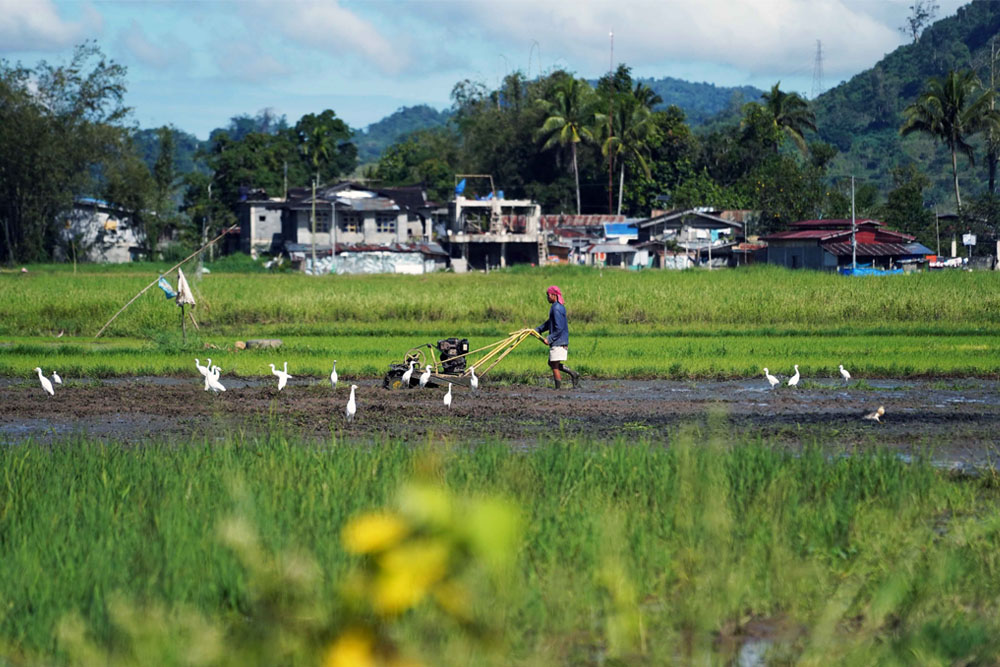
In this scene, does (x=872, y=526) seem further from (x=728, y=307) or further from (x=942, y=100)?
(x=942, y=100)

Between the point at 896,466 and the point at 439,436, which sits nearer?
the point at 896,466

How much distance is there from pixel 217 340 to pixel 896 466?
18444 millimetres

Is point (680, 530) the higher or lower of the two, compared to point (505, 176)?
lower

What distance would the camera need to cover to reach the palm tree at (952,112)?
6125cm

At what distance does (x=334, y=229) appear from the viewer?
210ft

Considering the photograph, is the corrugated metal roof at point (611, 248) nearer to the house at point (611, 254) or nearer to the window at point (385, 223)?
the house at point (611, 254)

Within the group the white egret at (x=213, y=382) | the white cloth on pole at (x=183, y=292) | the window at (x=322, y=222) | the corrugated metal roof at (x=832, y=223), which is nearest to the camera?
the white egret at (x=213, y=382)

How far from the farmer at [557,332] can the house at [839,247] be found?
3724 centimetres

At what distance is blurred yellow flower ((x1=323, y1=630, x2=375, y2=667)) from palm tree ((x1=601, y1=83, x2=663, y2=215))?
6757 cm

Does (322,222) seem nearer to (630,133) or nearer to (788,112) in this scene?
(630,133)

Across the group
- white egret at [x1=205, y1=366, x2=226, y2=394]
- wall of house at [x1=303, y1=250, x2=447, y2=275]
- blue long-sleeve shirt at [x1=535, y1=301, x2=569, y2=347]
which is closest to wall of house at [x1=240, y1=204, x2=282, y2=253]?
wall of house at [x1=303, y1=250, x2=447, y2=275]

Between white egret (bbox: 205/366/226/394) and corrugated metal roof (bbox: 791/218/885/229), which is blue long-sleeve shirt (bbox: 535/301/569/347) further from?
corrugated metal roof (bbox: 791/218/885/229)

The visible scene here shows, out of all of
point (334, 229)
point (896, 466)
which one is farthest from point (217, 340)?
point (334, 229)

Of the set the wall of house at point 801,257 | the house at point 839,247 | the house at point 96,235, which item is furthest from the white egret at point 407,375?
the house at point 96,235
